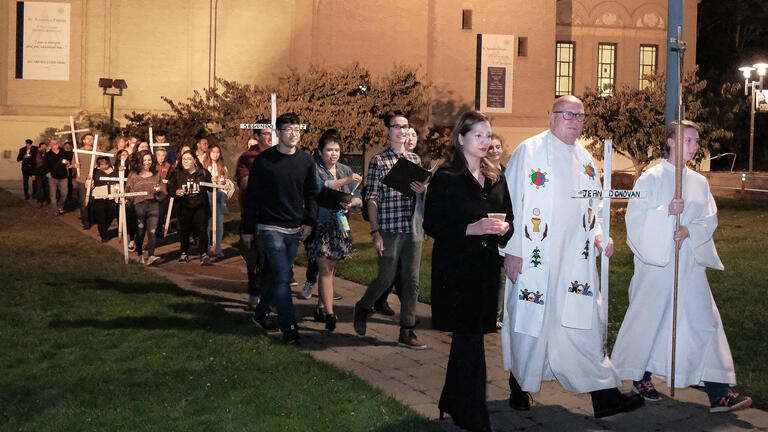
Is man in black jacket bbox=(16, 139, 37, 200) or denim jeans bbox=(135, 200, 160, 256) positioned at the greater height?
man in black jacket bbox=(16, 139, 37, 200)

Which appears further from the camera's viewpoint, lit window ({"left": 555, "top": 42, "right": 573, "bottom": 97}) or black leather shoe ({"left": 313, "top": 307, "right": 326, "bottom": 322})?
lit window ({"left": 555, "top": 42, "right": 573, "bottom": 97})

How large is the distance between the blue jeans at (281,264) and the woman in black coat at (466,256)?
2.64m

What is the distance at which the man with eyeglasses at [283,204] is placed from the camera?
7945 millimetres

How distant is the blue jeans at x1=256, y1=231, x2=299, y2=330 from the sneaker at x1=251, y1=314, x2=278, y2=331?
2.23 feet

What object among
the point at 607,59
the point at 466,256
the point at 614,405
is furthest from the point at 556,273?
the point at 607,59

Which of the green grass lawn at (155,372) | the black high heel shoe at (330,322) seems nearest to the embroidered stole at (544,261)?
the green grass lawn at (155,372)

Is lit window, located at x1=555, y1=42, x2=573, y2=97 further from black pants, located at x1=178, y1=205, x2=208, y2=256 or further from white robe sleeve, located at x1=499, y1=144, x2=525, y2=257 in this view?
white robe sleeve, located at x1=499, y1=144, x2=525, y2=257

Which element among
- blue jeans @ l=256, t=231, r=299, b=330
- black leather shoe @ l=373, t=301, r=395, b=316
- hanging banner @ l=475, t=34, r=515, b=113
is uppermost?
hanging banner @ l=475, t=34, r=515, b=113

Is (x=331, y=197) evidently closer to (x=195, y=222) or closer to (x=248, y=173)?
(x=248, y=173)

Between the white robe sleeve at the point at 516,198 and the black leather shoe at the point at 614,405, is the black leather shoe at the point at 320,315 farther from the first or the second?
the black leather shoe at the point at 614,405

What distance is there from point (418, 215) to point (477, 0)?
1056 inches

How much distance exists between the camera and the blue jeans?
26.2ft

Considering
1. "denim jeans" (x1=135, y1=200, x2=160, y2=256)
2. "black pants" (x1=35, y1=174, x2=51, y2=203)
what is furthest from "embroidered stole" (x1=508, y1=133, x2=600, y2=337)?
"black pants" (x1=35, y1=174, x2=51, y2=203)

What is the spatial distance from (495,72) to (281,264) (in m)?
26.4
